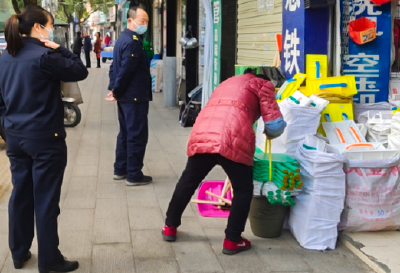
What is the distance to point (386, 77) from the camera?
5.95m

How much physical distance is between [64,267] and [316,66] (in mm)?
3307

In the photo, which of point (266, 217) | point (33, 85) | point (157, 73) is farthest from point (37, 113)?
point (157, 73)

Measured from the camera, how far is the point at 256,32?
845cm

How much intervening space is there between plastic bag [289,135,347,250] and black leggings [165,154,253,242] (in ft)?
1.72

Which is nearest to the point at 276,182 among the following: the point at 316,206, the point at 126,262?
the point at 316,206

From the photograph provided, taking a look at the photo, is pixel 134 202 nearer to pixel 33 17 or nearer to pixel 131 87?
pixel 131 87

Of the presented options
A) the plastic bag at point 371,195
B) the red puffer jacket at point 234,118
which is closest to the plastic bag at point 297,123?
the plastic bag at point 371,195

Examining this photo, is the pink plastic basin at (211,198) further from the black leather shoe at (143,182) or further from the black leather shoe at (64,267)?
the black leather shoe at (64,267)

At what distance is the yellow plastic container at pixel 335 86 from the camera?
219 inches

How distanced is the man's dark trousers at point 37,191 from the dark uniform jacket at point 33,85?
8cm

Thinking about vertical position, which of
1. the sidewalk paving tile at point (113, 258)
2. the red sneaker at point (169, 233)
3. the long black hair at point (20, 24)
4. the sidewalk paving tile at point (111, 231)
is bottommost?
the sidewalk paving tile at point (113, 258)

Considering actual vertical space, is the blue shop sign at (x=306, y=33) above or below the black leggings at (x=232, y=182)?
above

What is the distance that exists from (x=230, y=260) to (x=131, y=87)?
8.12ft

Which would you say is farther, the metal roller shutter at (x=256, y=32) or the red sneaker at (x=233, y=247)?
the metal roller shutter at (x=256, y=32)
